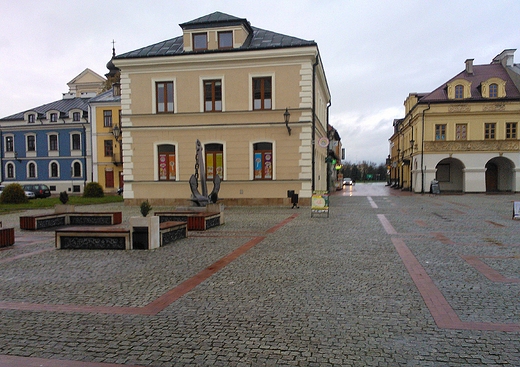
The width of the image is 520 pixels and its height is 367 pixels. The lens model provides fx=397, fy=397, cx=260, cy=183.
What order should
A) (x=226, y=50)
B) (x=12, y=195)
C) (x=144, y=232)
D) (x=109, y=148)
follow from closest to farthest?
(x=144, y=232), (x=226, y=50), (x=12, y=195), (x=109, y=148)

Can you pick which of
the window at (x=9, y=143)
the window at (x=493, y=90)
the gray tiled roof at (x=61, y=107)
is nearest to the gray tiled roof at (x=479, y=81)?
the window at (x=493, y=90)

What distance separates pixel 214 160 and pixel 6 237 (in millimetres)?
13607

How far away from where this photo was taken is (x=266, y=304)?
543 centimetres

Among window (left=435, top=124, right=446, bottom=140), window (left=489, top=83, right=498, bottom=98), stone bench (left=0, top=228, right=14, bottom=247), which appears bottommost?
stone bench (left=0, top=228, right=14, bottom=247)

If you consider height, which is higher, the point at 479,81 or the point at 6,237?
the point at 479,81

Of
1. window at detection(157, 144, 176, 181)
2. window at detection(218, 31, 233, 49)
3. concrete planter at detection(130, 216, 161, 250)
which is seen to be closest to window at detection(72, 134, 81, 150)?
window at detection(157, 144, 176, 181)

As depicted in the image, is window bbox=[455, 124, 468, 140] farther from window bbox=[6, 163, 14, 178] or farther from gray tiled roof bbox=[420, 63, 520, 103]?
window bbox=[6, 163, 14, 178]

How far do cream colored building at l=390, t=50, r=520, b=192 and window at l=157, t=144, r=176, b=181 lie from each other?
2431 centimetres

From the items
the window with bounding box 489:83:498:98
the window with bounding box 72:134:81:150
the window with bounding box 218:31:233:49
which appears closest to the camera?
the window with bounding box 218:31:233:49

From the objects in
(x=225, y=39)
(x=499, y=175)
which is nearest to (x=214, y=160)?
(x=225, y=39)

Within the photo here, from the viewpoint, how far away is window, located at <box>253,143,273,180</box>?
73.2 ft

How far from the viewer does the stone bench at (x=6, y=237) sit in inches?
401

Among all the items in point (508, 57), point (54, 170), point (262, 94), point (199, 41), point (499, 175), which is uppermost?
point (508, 57)

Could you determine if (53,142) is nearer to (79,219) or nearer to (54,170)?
(54,170)
